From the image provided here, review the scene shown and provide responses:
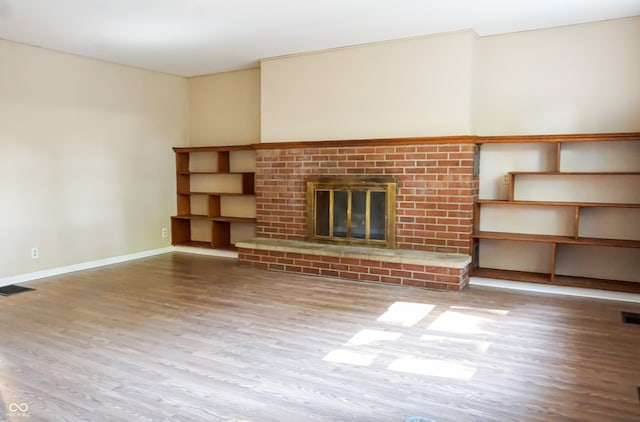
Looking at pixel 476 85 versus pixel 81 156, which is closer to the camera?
pixel 476 85

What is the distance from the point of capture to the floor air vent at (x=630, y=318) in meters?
3.47

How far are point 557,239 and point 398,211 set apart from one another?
1463mm

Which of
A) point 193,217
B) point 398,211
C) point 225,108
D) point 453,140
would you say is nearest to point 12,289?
point 193,217

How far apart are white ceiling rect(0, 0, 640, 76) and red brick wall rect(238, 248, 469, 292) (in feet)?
7.17

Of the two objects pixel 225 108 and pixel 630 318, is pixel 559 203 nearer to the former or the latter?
pixel 630 318

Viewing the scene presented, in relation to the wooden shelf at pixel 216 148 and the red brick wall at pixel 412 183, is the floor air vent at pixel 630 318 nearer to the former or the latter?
the red brick wall at pixel 412 183

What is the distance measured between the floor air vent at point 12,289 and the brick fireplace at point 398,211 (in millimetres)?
2127

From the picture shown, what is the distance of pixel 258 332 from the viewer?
3.23 meters

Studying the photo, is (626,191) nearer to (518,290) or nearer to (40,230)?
(518,290)

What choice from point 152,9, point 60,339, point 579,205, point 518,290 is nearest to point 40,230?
point 60,339

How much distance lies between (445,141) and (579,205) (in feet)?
4.20

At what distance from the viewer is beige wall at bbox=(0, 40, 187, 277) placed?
4.62 m

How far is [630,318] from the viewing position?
3.54 meters

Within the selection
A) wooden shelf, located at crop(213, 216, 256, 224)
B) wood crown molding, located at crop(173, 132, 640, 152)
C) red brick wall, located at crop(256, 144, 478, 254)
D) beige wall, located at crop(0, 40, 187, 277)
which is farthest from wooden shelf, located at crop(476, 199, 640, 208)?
beige wall, located at crop(0, 40, 187, 277)
